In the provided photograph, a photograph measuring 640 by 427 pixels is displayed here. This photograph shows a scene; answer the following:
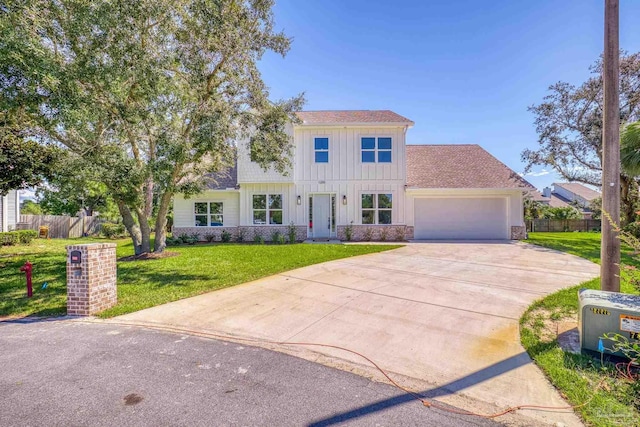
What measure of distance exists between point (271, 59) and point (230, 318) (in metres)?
8.08

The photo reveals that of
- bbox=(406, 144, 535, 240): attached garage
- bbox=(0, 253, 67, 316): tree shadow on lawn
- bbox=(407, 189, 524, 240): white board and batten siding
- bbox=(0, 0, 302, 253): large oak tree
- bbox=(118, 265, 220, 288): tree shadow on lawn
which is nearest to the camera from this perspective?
bbox=(0, 253, 67, 316): tree shadow on lawn

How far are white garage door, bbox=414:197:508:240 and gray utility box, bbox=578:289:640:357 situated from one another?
13.8 m

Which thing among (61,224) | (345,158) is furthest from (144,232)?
(61,224)

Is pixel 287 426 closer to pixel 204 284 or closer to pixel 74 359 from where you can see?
pixel 74 359

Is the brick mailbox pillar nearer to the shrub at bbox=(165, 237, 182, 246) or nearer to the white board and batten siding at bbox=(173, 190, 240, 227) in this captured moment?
the shrub at bbox=(165, 237, 182, 246)

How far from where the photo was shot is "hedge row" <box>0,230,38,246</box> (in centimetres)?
1378

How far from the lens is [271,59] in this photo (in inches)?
382

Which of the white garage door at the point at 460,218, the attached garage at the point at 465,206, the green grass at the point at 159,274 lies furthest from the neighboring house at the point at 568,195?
the green grass at the point at 159,274

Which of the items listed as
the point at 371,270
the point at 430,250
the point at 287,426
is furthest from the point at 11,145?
the point at 430,250

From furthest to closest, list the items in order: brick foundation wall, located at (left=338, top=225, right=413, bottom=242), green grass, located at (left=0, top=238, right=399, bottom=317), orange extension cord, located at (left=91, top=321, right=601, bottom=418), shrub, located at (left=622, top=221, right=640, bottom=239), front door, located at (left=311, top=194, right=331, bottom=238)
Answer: front door, located at (left=311, top=194, right=331, bottom=238) < brick foundation wall, located at (left=338, top=225, right=413, bottom=242) < green grass, located at (left=0, top=238, right=399, bottom=317) < shrub, located at (left=622, top=221, right=640, bottom=239) < orange extension cord, located at (left=91, top=321, right=601, bottom=418)

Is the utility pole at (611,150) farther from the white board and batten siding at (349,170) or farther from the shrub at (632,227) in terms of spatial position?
the white board and batten siding at (349,170)

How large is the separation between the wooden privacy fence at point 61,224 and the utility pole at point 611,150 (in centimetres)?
2662

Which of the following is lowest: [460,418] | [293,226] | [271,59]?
[460,418]

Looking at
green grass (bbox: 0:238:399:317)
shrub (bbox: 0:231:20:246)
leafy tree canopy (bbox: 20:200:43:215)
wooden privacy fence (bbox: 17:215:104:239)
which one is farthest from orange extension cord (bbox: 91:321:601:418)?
leafy tree canopy (bbox: 20:200:43:215)
